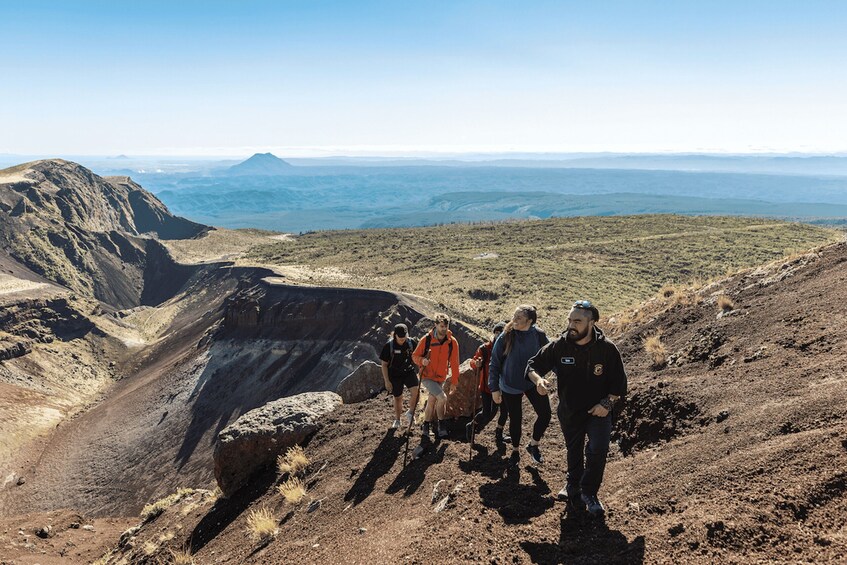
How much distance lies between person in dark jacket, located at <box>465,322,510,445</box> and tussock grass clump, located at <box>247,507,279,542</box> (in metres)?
3.42

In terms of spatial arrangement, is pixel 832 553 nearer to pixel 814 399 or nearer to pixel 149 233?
pixel 814 399

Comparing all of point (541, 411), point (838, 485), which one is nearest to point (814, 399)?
point (838, 485)

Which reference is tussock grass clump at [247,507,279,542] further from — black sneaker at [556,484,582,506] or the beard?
the beard

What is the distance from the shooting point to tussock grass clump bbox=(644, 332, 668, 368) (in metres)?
9.41

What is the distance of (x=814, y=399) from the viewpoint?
5418 millimetres

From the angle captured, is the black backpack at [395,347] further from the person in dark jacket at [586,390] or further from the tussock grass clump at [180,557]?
the tussock grass clump at [180,557]

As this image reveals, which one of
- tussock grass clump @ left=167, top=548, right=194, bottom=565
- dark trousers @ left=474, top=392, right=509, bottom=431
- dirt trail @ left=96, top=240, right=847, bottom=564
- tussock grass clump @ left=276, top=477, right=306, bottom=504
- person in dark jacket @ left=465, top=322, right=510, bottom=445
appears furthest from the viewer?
dark trousers @ left=474, top=392, right=509, bottom=431

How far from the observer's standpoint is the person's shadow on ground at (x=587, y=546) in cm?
443

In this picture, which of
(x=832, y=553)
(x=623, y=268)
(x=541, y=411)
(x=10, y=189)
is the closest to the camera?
(x=832, y=553)

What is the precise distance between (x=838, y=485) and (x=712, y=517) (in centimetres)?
98

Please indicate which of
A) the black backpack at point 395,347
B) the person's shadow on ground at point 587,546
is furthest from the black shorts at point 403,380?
the person's shadow on ground at point 587,546

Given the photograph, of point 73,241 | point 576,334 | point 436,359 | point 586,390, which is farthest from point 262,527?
point 73,241

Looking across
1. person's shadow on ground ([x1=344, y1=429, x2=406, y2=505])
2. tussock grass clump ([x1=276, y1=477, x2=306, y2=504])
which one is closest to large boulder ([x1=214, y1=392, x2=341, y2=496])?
tussock grass clump ([x1=276, y1=477, x2=306, y2=504])

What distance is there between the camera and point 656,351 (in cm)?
965
